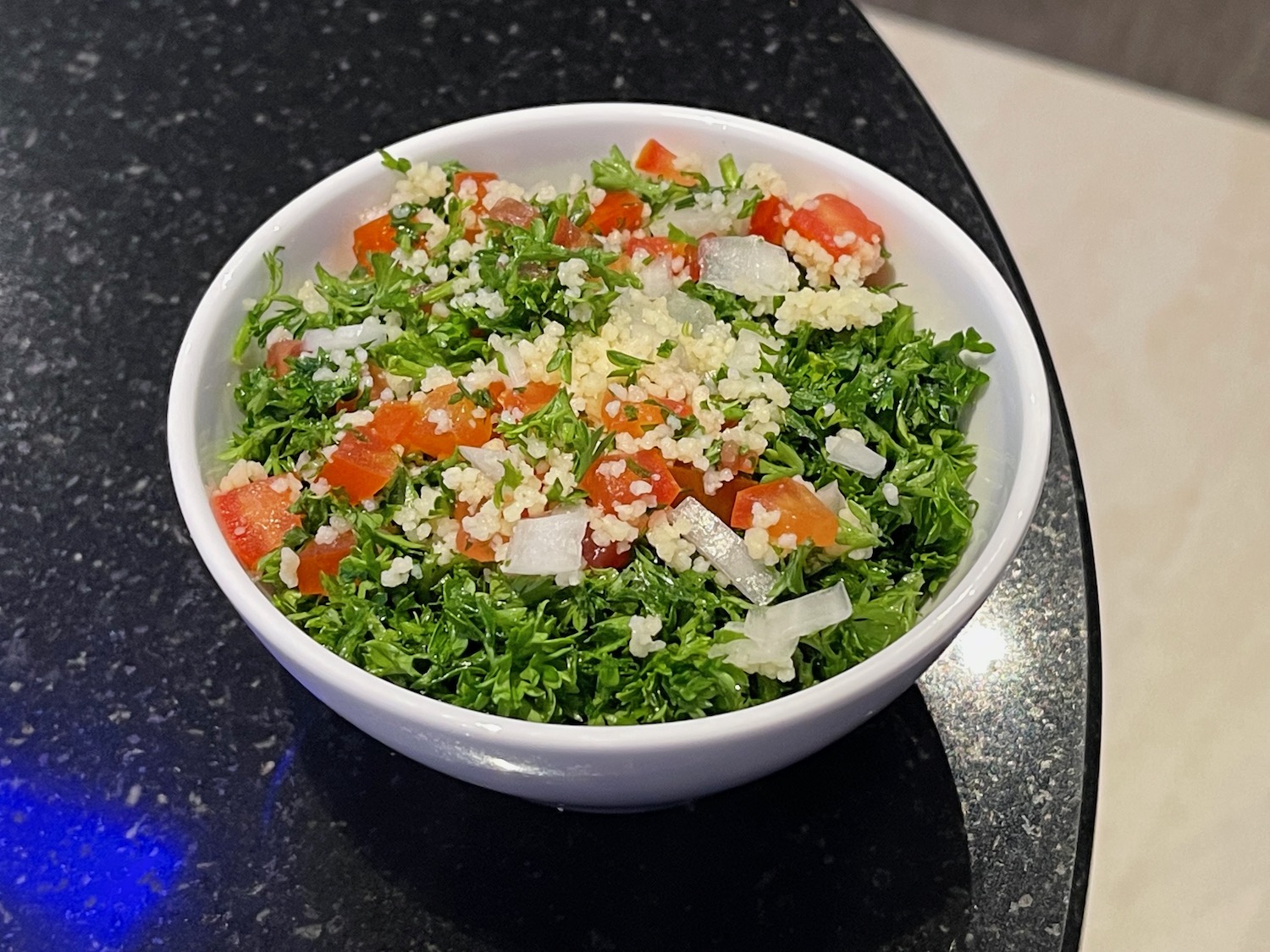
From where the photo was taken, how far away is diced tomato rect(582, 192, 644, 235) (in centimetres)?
117

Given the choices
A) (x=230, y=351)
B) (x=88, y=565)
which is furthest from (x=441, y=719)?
(x=88, y=565)

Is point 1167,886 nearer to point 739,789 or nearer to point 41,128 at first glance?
point 739,789

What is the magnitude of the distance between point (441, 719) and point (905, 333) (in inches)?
20.9

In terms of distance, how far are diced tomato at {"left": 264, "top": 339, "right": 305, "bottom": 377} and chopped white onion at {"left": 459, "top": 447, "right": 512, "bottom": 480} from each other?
0.20m

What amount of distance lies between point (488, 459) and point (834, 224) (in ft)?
1.24

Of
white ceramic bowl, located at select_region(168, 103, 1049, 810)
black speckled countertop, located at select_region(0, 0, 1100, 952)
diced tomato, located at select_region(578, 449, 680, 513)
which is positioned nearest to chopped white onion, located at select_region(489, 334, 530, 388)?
diced tomato, located at select_region(578, 449, 680, 513)

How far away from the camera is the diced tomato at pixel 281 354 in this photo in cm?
110

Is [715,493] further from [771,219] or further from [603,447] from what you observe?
[771,219]

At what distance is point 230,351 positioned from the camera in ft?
3.57

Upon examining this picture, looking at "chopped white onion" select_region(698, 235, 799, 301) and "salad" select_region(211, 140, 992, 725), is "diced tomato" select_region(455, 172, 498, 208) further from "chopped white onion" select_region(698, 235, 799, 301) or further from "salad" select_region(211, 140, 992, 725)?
"chopped white onion" select_region(698, 235, 799, 301)

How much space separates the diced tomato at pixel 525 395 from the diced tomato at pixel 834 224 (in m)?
0.28

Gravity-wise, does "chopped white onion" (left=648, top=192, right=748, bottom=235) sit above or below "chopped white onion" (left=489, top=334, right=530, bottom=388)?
above

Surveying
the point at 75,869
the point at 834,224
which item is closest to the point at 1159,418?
the point at 834,224

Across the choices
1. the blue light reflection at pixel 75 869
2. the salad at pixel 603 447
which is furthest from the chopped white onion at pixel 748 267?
the blue light reflection at pixel 75 869
